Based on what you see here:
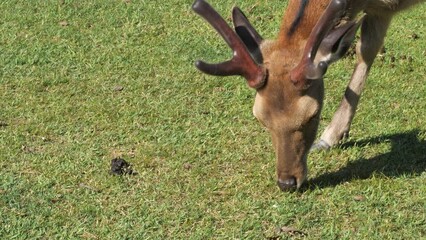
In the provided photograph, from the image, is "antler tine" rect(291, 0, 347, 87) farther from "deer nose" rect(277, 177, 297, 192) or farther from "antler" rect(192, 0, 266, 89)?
"deer nose" rect(277, 177, 297, 192)

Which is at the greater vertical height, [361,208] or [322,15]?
[322,15]

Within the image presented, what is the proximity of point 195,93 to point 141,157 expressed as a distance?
5.02 feet

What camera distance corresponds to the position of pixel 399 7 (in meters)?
8.27

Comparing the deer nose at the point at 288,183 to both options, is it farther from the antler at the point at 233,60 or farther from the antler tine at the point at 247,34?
the antler tine at the point at 247,34

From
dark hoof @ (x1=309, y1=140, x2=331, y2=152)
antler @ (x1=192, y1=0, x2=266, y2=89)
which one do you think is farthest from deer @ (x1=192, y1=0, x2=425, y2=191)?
dark hoof @ (x1=309, y1=140, x2=331, y2=152)

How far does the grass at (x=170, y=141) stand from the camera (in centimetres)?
726

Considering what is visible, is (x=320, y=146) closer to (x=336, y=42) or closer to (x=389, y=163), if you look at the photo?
(x=389, y=163)

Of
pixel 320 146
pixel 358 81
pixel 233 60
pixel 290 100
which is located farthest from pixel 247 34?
pixel 358 81

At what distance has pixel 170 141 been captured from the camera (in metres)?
8.59

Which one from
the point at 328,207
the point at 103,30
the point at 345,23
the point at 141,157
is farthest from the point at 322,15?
the point at 103,30

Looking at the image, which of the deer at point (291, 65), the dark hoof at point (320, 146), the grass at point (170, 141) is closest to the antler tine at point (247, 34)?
the deer at point (291, 65)

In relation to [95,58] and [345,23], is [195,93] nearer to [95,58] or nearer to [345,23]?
[95,58]

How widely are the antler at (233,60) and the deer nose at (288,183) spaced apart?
2.65ft

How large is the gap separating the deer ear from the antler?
0.47m
